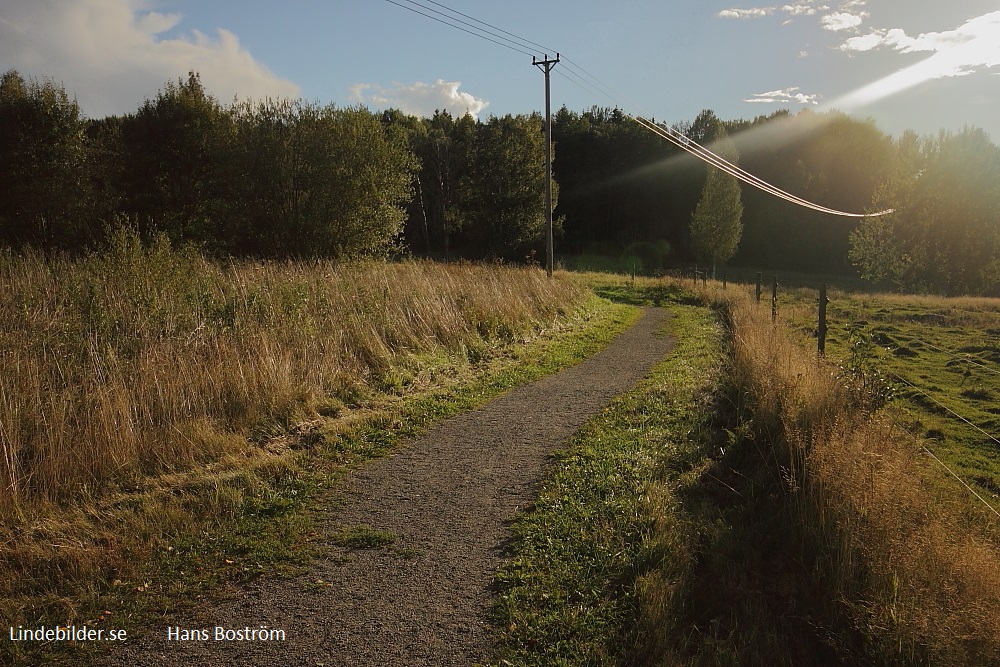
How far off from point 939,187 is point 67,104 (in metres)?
44.9

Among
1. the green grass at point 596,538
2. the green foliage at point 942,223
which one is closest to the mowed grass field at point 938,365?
the green grass at point 596,538

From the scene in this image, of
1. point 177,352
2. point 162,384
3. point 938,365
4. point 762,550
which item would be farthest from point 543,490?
point 938,365

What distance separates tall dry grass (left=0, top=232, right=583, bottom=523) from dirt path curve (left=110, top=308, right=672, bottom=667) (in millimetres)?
1626

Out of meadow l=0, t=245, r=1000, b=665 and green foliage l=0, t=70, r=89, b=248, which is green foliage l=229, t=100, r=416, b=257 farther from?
meadow l=0, t=245, r=1000, b=665

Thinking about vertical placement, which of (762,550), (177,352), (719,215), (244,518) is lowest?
(762,550)

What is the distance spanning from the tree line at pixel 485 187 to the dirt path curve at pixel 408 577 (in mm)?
8463

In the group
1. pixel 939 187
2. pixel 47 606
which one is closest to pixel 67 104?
pixel 47 606

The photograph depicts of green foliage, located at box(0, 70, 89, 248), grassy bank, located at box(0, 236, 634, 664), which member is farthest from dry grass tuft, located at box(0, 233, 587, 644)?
green foliage, located at box(0, 70, 89, 248)

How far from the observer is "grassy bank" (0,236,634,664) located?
11.7 feet

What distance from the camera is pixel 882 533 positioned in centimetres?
387

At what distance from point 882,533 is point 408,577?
301 cm

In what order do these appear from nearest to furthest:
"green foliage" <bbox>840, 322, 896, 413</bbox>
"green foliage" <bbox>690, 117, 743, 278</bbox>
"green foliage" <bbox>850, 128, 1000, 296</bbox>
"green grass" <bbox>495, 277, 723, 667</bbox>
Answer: "green grass" <bbox>495, 277, 723, 667</bbox>
"green foliage" <bbox>840, 322, 896, 413</bbox>
"green foliage" <bbox>850, 128, 1000, 296</bbox>
"green foliage" <bbox>690, 117, 743, 278</bbox>

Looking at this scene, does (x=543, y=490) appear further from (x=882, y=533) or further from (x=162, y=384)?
→ (x=162, y=384)

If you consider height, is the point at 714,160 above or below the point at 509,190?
below
